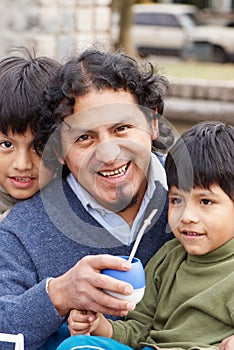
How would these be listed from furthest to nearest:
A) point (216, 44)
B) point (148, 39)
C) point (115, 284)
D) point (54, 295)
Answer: point (148, 39) < point (216, 44) < point (54, 295) < point (115, 284)

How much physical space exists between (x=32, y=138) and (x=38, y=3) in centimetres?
608

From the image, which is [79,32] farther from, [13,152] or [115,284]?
[115,284]

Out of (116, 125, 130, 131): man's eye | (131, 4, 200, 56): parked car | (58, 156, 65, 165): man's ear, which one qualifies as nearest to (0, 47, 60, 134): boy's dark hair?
(58, 156, 65, 165): man's ear

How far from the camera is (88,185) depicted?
2039 millimetres

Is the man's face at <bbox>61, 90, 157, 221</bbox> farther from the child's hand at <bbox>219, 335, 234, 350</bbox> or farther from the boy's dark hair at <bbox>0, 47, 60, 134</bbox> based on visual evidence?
the child's hand at <bbox>219, 335, 234, 350</bbox>

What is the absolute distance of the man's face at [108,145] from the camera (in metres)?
1.97

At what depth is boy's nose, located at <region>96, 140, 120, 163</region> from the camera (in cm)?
194

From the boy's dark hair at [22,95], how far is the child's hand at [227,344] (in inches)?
29.4

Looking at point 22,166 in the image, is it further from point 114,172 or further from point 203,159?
point 203,159

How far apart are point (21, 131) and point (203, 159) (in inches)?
19.7

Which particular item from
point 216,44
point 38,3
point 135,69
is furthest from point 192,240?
point 216,44

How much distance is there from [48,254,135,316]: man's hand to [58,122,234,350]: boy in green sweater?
131 millimetres

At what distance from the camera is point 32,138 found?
2182 mm

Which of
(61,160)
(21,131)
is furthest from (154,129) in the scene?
(21,131)
